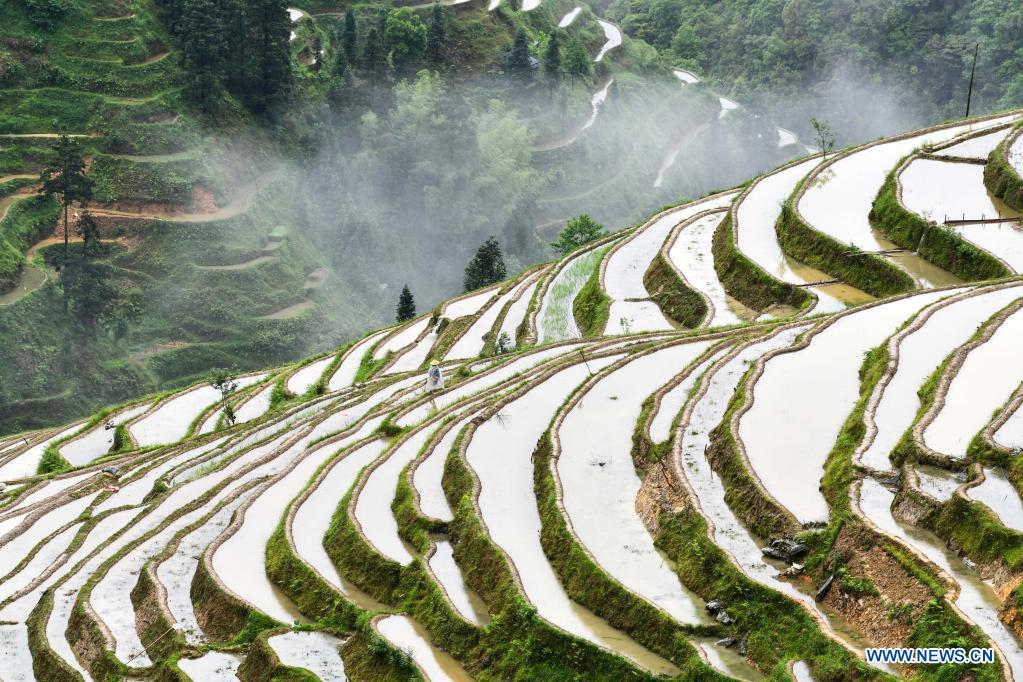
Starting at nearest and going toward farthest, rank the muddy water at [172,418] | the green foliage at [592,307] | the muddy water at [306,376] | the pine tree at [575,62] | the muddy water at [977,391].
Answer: the muddy water at [977,391]
the green foliage at [592,307]
the muddy water at [172,418]
the muddy water at [306,376]
the pine tree at [575,62]

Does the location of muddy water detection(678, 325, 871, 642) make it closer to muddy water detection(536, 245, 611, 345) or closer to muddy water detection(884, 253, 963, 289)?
muddy water detection(884, 253, 963, 289)

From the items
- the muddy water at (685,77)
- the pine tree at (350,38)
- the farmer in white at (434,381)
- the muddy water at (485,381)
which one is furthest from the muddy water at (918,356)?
the muddy water at (685,77)

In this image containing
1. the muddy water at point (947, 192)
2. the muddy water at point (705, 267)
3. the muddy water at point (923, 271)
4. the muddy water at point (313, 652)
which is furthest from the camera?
the muddy water at point (705, 267)

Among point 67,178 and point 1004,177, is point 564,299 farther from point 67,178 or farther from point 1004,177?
point 67,178

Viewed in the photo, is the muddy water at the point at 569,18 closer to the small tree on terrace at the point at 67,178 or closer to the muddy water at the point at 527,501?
the small tree on terrace at the point at 67,178

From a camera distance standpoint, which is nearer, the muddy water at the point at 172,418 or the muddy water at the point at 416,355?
the muddy water at the point at 172,418

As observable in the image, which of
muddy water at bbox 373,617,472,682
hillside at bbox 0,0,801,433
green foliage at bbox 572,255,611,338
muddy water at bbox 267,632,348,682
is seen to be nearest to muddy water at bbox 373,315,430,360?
green foliage at bbox 572,255,611,338

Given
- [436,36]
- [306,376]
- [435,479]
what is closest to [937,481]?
[435,479]
